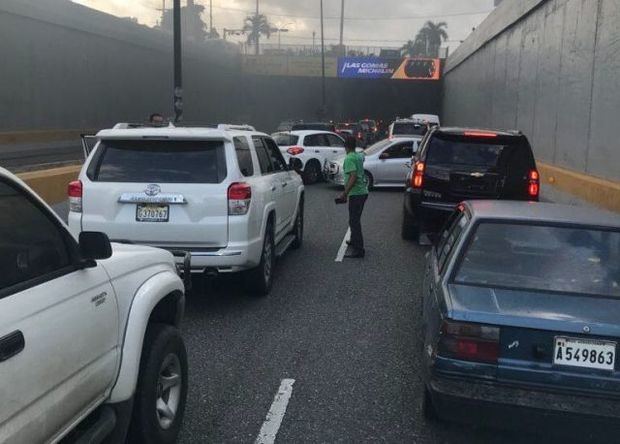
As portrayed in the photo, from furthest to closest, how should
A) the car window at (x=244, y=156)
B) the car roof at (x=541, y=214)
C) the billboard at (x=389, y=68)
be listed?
the billboard at (x=389, y=68) < the car window at (x=244, y=156) < the car roof at (x=541, y=214)

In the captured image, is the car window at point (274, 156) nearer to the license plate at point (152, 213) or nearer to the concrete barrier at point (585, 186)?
the license plate at point (152, 213)

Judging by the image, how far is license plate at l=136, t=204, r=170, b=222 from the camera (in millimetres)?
5988

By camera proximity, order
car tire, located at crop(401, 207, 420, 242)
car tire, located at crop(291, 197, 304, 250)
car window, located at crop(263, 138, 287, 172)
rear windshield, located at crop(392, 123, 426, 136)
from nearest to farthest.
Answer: car window, located at crop(263, 138, 287, 172) → car tire, located at crop(291, 197, 304, 250) → car tire, located at crop(401, 207, 420, 242) → rear windshield, located at crop(392, 123, 426, 136)

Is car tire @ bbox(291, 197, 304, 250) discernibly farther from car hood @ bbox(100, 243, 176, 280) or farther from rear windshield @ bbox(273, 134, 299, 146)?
rear windshield @ bbox(273, 134, 299, 146)

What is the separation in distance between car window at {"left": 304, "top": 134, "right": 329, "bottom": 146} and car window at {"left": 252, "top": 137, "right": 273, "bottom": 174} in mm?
10942

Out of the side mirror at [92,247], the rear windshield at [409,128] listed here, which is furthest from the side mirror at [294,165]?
→ the rear windshield at [409,128]

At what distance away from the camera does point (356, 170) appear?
8852mm

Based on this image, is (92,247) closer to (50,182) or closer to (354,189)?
(354,189)

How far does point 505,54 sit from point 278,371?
67.2 ft

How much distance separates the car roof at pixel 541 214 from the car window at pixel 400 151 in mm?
12337

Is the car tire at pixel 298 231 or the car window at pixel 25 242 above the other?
the car window at pixel 25 242

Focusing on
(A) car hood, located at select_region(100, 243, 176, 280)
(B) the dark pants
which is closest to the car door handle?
(A) car hood, located at select_region(100, 243, 176, 280)

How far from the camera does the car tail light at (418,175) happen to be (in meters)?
9.23

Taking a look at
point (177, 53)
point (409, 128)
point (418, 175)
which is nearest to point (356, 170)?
point (418, 175)
